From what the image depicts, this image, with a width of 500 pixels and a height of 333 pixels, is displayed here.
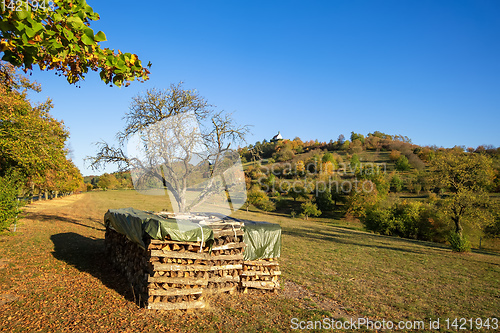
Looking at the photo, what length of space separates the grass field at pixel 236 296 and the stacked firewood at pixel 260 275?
13.4 inches

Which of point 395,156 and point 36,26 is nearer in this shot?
point 36,26

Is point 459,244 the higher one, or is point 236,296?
point 236,296

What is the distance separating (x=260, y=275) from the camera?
325 inches

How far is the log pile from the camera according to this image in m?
6.49

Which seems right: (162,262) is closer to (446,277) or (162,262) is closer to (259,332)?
(259,332)

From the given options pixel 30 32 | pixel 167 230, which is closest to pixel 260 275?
pixel 167 230

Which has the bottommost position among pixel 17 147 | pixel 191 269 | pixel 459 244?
pixel 459 244

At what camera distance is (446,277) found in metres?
12.0

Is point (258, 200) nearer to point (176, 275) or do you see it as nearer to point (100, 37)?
point (176, 275)

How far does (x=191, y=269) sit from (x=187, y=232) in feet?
3.36

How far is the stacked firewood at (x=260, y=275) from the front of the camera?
26.5ft

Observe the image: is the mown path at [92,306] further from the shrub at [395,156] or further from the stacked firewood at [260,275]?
the shrub at [395,156]

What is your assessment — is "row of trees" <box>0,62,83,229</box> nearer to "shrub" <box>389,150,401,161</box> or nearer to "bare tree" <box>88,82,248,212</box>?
"bare tree" <box>88,82,248,212</box>

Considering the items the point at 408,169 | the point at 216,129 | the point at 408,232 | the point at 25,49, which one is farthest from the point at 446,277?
the point at 408,169
